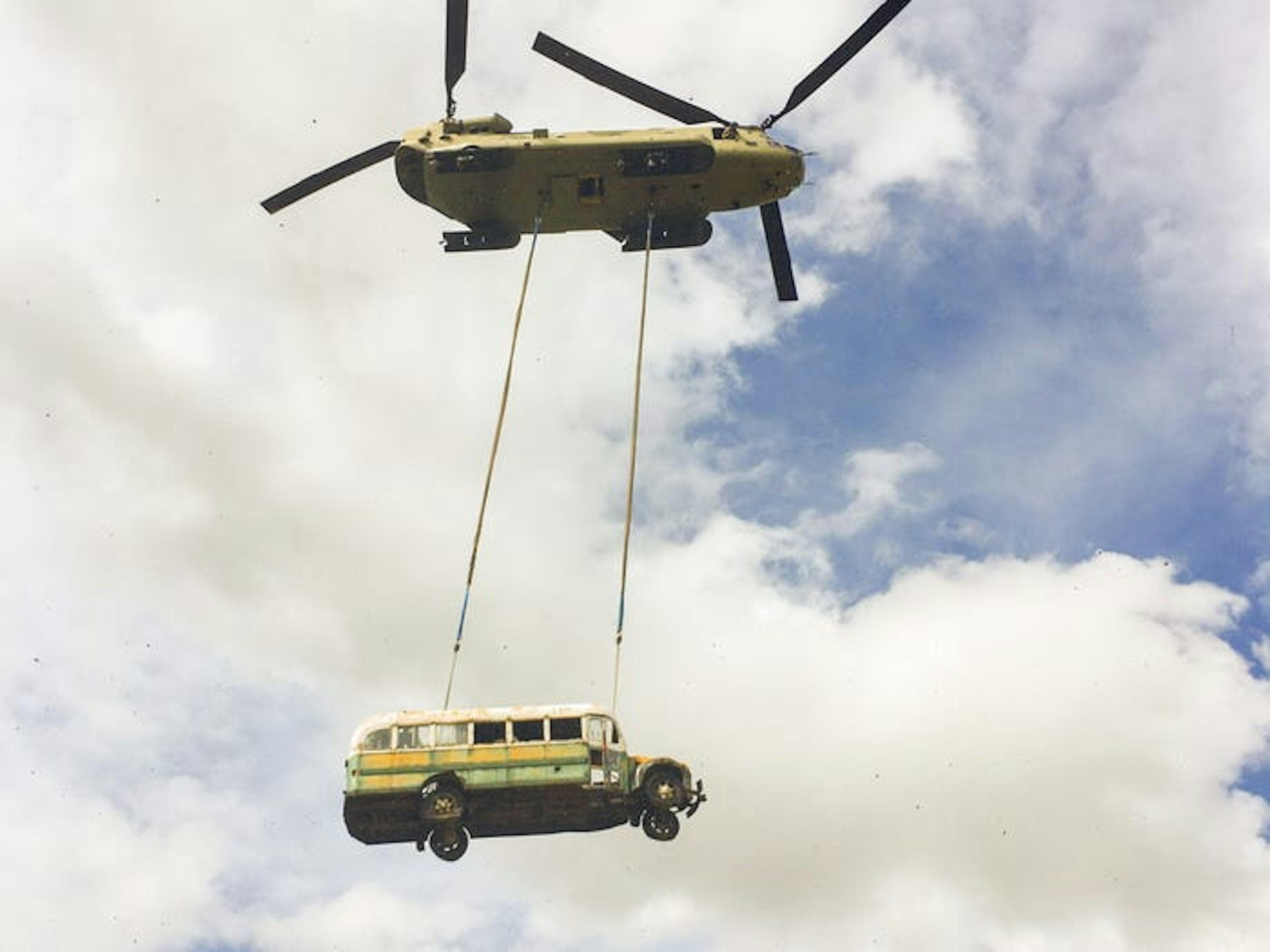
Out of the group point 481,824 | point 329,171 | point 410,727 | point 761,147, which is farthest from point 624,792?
point 329,171

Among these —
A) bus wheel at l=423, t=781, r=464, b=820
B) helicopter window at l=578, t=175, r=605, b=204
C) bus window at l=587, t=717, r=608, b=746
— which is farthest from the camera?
helicopter window at l=578, t=175, r=605, b=204

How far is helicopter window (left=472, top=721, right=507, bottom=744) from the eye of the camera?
1959cm

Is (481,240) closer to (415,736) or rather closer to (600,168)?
(600,168)

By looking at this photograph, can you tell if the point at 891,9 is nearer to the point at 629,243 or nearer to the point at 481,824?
the point at 629,243

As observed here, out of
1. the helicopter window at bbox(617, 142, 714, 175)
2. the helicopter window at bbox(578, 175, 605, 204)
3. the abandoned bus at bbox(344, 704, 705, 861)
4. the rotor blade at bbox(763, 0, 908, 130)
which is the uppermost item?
the rotor blade at bbox(763, 0, 908, 130)

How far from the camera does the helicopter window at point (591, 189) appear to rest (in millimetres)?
23688

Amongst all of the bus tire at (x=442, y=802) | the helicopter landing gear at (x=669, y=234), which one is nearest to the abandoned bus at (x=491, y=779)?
the bus tire at (x=442, y=802)

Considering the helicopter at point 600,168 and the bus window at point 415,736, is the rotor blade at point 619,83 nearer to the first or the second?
the helicopter at point 600,168

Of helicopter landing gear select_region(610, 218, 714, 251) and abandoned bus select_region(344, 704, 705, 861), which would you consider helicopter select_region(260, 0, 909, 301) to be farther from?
abandoned bus select_region(344, 704, 705, 861)

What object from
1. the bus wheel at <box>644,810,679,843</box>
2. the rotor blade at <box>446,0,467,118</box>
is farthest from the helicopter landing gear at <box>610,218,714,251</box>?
the bus wheel at <box>644,810,679,843</box>

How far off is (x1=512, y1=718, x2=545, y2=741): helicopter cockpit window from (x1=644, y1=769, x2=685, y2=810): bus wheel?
2.23 meters

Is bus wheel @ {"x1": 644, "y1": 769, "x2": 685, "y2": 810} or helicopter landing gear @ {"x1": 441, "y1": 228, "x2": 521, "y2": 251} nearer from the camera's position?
bus wheel @ {"x1": 644, "y1": 769, "x2": 685, "y2": 810}

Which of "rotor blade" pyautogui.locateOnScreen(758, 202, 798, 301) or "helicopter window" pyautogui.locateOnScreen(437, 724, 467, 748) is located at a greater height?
"rotor blade" pyautogui.locateOnScreen(758, 202, 798, 301)

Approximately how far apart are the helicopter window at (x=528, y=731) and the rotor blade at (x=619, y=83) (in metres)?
13.6
